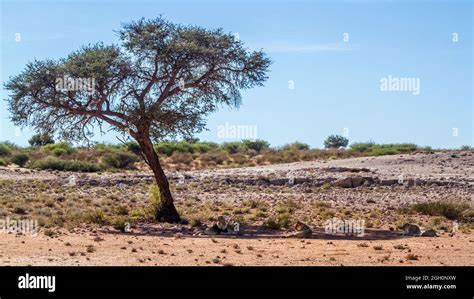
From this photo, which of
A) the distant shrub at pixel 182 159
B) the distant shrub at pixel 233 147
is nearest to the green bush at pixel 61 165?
the distant shrub at pixel 182 159

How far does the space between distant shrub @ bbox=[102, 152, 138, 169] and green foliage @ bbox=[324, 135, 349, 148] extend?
92.7ft

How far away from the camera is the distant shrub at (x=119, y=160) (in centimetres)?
5484

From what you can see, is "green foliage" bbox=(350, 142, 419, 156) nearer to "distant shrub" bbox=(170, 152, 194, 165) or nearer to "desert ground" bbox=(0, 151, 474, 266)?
"distant shrub" bbox=(170, 152, 194, 165)

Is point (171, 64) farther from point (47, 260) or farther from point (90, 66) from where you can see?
point (47, 260)

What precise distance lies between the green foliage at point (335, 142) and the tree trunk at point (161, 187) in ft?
183

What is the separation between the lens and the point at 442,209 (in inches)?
1096

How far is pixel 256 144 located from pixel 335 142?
29.5ft
